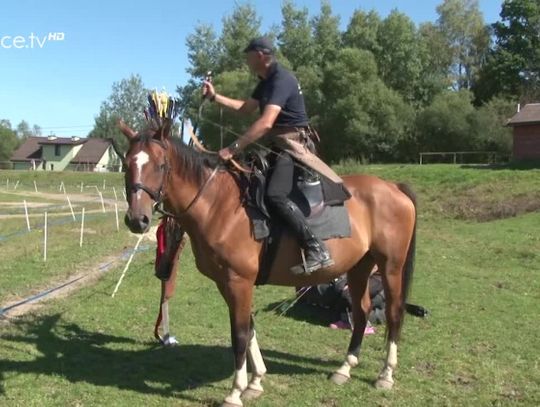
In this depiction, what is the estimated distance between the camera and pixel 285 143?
5234mm

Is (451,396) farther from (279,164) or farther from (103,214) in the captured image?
(103,214)

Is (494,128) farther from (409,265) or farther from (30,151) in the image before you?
(30,151)

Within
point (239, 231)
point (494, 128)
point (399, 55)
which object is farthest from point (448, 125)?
point (239, 231)

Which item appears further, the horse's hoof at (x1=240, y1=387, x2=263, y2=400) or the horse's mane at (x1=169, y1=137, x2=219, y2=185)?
the horse's hoof at (x1=240, y1=387, x2=263, y2=400)

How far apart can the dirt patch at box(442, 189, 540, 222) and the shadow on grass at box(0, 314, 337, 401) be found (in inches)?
711

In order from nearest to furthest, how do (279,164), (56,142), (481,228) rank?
(279,164), (481,228), (56,142)

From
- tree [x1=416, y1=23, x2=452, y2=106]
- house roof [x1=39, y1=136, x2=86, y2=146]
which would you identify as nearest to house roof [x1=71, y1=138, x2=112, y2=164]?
house roof [x1=39, y1=136, x2=86, y2=146]

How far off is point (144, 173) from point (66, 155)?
96915mm

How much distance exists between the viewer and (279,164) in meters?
5.24

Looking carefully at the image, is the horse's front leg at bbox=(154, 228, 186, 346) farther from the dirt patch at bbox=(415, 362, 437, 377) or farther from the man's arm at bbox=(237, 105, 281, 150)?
the dirt patch at bbox=(415, 362, 437, 377)

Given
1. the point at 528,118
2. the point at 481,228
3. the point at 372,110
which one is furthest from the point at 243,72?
the point at 481,228

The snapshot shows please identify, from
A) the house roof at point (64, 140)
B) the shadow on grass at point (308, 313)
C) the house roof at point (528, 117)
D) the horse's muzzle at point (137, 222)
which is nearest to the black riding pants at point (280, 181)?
the horse's muzzle at point (137, 222)

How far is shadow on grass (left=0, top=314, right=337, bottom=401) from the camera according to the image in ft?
18.5

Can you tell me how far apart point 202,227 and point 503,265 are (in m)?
10.0
